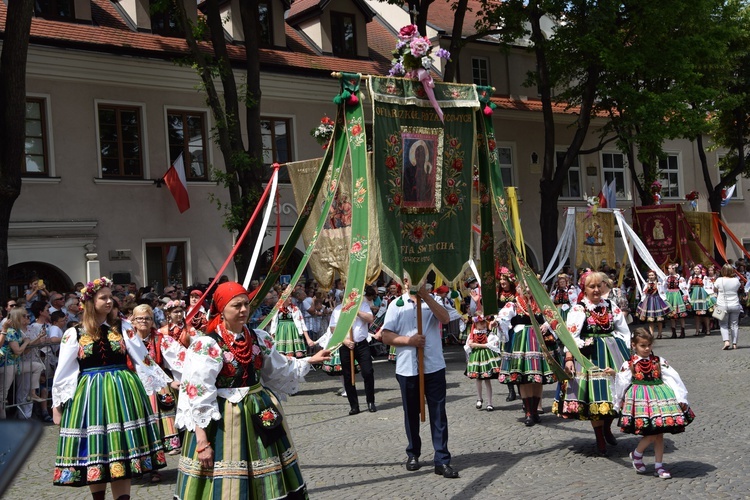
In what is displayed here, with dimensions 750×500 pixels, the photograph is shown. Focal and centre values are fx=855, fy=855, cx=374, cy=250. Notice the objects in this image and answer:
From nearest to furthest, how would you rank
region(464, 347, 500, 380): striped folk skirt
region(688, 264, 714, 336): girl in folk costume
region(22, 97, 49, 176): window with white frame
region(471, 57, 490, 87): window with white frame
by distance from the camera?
region(464, 347, 500, 380): striped folk skirt → region(22, 97, 49, 176): window with white frame → region(688, 264, 714, 336): girl in folk costume → region(471, 57, 490, 87): window with white frame

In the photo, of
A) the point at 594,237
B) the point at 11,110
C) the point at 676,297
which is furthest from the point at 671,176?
the point at 11,110

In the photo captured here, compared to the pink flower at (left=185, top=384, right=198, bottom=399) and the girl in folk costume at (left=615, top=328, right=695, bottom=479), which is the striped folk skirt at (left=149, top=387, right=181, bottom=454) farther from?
the girl in folk costume at (left=615, top=328, right=695, bottom=479)

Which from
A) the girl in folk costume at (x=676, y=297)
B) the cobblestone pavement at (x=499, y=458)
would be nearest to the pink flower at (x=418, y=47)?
the cobblestone pavement at (x=499, y=458)

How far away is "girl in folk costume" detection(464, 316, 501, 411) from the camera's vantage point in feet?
37.6

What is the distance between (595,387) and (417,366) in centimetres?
181

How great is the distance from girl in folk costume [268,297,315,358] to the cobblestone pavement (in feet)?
6.29

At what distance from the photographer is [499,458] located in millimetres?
8539

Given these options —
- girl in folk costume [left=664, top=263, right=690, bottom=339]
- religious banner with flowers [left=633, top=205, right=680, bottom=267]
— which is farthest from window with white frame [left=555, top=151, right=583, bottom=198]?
girl in folk costume [left=664, top=263, right=690, bottom=339]

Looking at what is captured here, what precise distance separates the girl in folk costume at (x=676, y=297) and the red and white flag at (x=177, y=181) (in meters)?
12.0

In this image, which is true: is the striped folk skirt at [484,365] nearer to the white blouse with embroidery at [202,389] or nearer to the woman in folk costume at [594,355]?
the woman in folk costume at [594,355]

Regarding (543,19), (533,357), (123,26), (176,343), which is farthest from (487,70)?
(176,343)

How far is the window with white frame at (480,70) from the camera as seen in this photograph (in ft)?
97.7

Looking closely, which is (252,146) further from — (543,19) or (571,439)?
(543,19)

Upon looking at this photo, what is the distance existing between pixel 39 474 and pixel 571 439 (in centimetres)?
568
